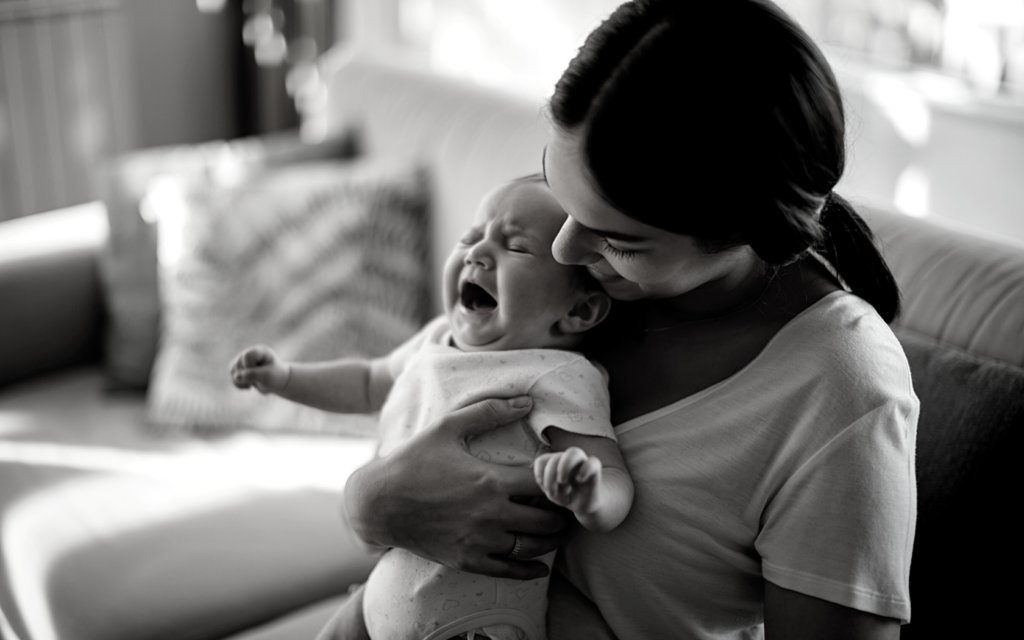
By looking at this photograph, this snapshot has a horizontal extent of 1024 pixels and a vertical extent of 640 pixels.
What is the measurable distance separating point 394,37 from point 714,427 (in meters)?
2.52

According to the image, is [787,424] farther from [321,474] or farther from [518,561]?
[321,474]

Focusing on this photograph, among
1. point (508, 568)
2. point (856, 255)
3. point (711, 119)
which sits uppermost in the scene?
point (711, 119)

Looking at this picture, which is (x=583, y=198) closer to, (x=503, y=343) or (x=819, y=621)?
(x=503, y=343)

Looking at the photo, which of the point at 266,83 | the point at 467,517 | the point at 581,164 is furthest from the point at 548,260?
the point at 266,83

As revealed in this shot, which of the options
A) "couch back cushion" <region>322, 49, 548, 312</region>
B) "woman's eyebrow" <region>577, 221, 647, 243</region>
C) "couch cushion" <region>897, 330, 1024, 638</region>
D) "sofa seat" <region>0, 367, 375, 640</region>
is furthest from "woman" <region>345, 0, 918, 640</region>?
"couch back cushion" <region>322, 49, 548, 312</region>

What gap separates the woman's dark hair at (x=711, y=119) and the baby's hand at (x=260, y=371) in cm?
54

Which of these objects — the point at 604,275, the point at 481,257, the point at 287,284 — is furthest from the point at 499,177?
the point at 604,275

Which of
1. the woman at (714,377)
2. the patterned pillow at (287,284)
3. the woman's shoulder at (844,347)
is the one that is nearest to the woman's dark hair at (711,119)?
the woman at (714,377)

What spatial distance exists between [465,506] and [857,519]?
0.41m

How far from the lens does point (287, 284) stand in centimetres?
201

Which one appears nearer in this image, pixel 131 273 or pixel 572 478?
pixel 572 478

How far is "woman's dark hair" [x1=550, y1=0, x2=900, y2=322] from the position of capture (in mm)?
812

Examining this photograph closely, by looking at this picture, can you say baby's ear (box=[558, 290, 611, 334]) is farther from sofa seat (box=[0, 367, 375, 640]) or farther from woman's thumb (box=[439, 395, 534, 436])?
→ sofa seat (box=[0, 367, 375, 640])

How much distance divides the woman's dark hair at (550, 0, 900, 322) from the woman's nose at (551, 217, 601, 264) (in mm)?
76
